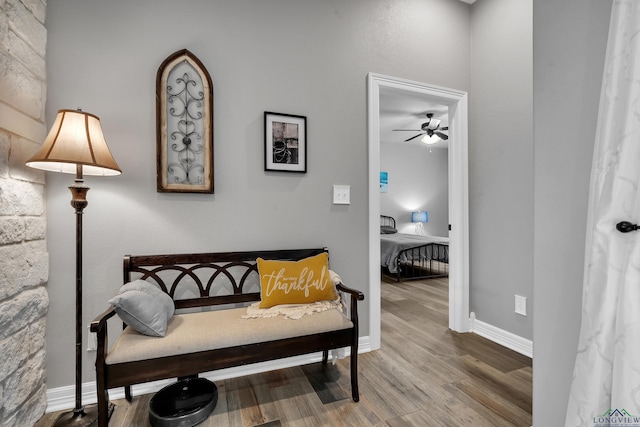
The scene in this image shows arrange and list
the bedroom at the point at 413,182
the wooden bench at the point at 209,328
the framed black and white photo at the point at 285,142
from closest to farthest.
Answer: the wooden bench at the point at 209,328 → the framed black and white photo at the point at 285,142 → the bedroom at the point at 413,182

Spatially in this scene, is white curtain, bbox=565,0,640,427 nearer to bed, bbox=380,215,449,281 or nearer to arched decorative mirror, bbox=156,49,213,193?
arched decorative mirror, bbox=156,49,213,193

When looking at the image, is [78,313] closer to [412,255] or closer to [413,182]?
[412,255]

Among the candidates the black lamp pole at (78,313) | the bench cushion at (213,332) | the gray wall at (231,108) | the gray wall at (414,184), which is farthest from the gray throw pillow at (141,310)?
the gray wall at (414,184)

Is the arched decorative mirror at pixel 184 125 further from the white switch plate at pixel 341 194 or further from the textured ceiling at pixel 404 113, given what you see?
the textured ceiling at pixel 404 113

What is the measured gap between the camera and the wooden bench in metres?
1.32

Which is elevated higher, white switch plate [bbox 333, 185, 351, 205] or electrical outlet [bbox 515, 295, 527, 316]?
white switch plate [bbox 333, 185, 351, 205]

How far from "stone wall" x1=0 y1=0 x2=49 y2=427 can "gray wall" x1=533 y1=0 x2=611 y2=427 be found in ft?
7.41

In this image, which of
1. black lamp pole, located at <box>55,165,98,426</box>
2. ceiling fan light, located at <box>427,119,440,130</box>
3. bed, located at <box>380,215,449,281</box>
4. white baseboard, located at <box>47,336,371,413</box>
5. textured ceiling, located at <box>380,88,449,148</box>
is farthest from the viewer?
ceiling fan light, located at <box>427,119,440,130</box>

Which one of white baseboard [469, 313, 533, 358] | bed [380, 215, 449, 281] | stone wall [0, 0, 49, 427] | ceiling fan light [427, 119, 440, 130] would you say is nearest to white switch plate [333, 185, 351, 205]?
white baseboard [469, 313, 533, 358]

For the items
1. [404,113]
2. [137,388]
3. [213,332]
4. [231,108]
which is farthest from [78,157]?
[404,113]

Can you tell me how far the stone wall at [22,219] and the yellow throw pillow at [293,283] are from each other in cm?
113

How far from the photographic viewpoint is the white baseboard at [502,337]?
89.0 inches

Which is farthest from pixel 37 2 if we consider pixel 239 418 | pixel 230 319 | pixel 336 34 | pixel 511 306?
pixel 511 306

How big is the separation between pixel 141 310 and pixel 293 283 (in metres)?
0.78
